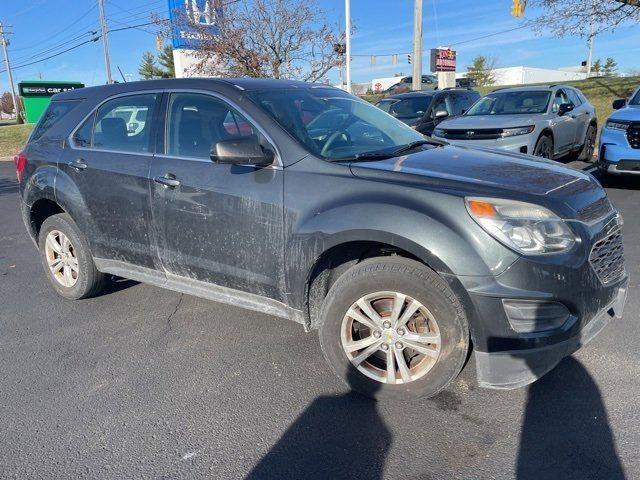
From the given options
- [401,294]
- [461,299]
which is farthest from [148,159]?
[461,299]

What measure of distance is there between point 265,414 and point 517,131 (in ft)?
24.4

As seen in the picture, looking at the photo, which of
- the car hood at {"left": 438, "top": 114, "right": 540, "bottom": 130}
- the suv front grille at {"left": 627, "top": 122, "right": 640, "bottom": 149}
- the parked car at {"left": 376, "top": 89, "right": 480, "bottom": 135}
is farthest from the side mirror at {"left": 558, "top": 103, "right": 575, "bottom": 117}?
the parked car at {"left": 376, "top": 89, "right": 480, "bottom": 135}

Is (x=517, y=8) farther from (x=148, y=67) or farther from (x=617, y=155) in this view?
(x=148, y=67)

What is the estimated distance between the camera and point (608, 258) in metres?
2.98

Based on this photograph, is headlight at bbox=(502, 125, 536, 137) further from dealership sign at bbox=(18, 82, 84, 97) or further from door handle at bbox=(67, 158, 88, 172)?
dealership sign at bbox=(18, 82, 84, 97)

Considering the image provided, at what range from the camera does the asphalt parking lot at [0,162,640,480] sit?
8.32ft

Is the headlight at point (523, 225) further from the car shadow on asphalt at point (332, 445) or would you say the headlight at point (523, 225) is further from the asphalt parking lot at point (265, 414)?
the car shadow on asphalt at point (332, 445)

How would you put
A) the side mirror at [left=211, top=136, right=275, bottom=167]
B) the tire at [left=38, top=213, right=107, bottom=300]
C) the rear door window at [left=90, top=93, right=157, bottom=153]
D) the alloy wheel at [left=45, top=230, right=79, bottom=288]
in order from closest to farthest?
the side mirror at [left=211, top=136, right=275, bottom=167], the rear door window at [left=90, top=93, right=157, bottom=153], the tire at [left=38, top=213, right=107, bottom=300], the alloy wheel at [left=45, top=230, right=79, bottom=288]

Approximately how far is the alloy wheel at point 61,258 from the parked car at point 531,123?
22.0ft

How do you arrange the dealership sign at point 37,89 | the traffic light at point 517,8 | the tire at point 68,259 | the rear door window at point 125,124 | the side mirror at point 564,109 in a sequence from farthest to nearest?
the dealership sign at point 37,89 → the traffic light at point 517,8 → the side mirror at point 564,109 → the tire at point 68,259 → the rear door window at point 125,124

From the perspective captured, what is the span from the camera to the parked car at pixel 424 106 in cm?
1167

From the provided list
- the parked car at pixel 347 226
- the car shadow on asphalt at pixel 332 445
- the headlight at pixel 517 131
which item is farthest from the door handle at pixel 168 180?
the headlight at pixel 517 131

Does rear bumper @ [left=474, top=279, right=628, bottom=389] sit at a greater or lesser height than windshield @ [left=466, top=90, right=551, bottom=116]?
lesser

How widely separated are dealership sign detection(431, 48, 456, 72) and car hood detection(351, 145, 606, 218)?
2683cm
